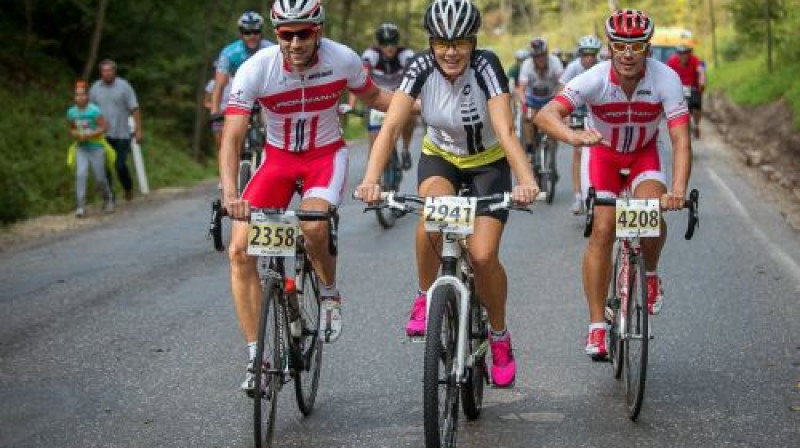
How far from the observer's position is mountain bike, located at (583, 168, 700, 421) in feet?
21.2

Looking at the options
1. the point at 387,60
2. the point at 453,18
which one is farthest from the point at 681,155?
the point at 387,60

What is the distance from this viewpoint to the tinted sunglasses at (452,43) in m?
6.32

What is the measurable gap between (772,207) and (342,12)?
111 ft

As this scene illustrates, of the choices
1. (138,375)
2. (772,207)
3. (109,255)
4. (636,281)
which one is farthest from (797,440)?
(772,207)

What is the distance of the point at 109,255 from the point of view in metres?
13.1

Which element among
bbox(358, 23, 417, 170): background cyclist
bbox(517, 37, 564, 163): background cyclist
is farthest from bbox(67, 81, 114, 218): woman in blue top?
bbox(517, 37, 564, 163): background cyclist

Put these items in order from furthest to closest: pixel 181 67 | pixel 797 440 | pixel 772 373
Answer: pixel 181 67
pixel 772 373
pixel 797 440

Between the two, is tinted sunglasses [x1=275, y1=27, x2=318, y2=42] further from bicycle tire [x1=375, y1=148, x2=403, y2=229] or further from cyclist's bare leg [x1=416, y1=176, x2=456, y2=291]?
bicycle tire [x1=375, y1=148, x2=403, y2=229]

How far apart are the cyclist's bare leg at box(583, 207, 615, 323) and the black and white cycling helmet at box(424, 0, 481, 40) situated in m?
1.58

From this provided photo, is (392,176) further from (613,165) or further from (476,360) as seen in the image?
(476,360)

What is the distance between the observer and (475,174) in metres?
6.84

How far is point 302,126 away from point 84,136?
11.0m

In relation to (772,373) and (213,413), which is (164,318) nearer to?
(213,413)

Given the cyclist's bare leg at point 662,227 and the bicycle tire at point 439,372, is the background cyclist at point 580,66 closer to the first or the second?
the cyclist's bare leg at point 662,227
